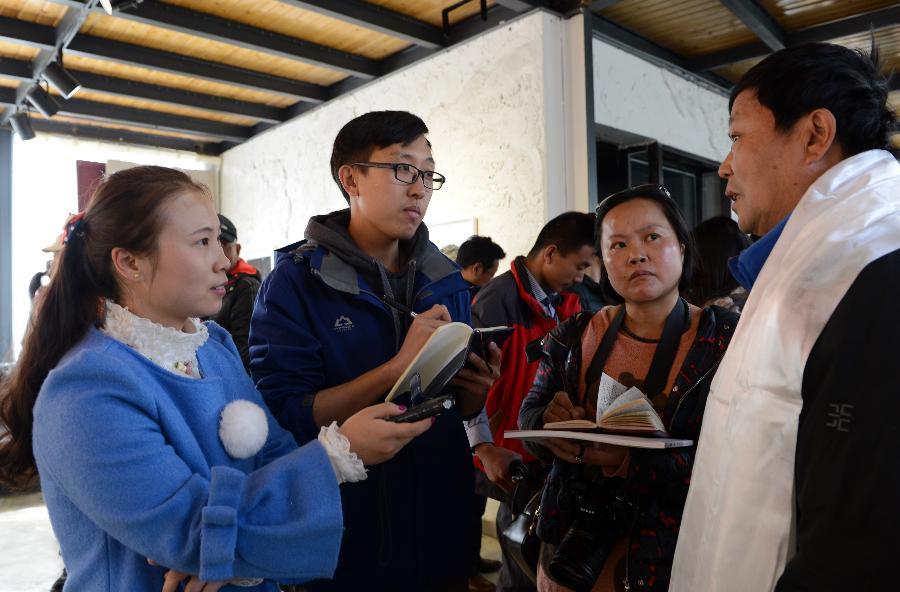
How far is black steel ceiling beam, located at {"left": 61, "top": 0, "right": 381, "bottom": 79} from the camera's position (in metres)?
4.43

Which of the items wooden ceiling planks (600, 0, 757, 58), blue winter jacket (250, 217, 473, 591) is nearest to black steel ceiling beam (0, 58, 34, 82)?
wooden ceiling planks (600, 0, 757, 58)

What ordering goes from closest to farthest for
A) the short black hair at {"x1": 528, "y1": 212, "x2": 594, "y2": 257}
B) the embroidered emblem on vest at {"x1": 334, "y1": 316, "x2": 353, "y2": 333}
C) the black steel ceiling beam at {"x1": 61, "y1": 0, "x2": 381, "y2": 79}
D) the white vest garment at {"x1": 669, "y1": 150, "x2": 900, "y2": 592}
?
the white vest garment at {"x1": 669, "y1": 150, "x2": 900, "y2": 592}
the embroidered emblem on vest at {"x1": 334, "y1": 316, "x2": 353, "y2": 333}
the short black hair at {"x1": 528, "y1": 212, "x2": 594, "y2": 257}
the black steel ceiling beam at {"x1": 61, "y1": 0, "x2": 381, "y2": 79}

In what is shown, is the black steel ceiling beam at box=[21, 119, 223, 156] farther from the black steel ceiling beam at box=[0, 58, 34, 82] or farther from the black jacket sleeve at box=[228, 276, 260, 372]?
the black jacket sleeve at box=[228, 276, 260, 372]

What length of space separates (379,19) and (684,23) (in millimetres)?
2334

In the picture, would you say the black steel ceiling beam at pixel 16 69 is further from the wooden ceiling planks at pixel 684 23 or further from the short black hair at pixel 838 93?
the short black hair at pixel 838 93

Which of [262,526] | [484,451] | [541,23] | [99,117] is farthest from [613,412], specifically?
[99,117]

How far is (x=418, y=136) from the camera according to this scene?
1592 millimetres

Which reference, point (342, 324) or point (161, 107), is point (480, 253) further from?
point (161, 107)

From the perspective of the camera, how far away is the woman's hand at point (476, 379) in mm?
1511

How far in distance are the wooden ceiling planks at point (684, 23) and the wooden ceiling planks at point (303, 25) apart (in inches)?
70.9

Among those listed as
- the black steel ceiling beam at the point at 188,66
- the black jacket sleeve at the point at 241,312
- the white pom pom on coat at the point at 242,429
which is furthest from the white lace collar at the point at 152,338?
the black steel ceiling beam at the point at 188,66

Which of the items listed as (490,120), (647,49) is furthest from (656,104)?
(490,120)

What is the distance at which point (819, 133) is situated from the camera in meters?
1.06

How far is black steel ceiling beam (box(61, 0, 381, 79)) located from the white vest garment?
A: 4673 millimetres
